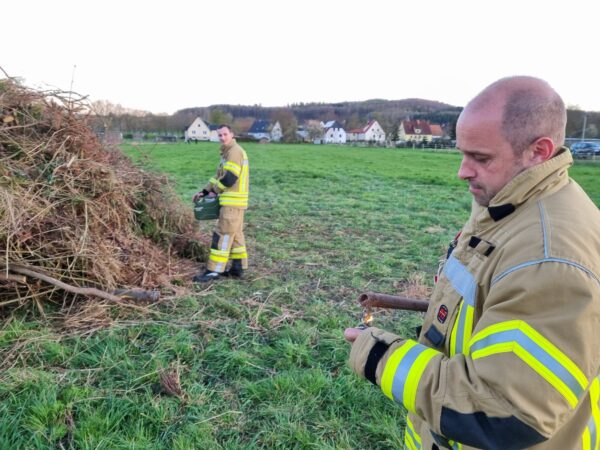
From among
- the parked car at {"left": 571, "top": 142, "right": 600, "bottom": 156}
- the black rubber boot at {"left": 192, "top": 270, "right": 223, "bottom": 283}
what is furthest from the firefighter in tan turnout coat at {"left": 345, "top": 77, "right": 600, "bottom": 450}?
the parked car at {"left": 571, "top": 142, "right": 600, "bottom": 156}

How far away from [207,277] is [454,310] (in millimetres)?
4494

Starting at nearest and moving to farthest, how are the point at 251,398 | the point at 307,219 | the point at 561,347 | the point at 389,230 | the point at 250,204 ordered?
the point at 561,347 → the point at 251,398 → the point at 389,230 → the point at 307,219 → the point at 250,204

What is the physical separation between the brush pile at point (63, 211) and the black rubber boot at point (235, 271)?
0.54 m

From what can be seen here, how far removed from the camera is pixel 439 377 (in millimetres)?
1255

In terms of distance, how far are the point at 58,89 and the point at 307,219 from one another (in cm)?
565

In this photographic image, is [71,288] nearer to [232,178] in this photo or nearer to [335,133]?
[232,178]

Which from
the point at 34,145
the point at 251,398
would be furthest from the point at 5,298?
the point at 251,398

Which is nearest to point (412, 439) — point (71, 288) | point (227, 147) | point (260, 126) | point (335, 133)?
point (71, 288)

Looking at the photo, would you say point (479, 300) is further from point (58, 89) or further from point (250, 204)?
point (250, 204)

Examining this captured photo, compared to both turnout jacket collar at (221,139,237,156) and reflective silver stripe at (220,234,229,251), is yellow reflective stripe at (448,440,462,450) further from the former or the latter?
turnout jacket collar at (221,139,237,156)

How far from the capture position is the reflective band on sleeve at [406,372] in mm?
1298

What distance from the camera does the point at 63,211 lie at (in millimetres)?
4500

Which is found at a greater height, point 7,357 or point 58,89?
point 58,89

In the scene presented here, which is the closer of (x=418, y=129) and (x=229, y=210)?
(x=229, y=210)
